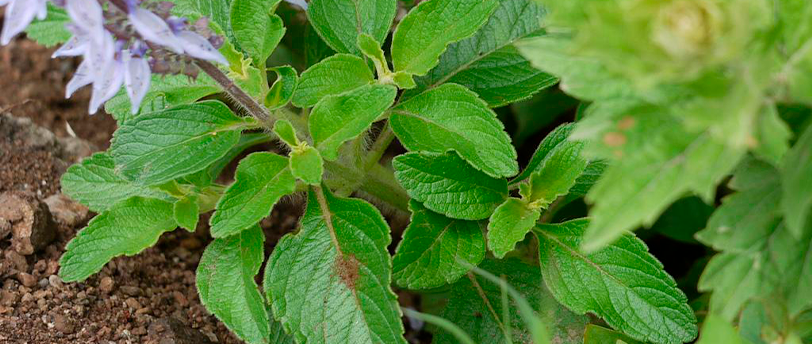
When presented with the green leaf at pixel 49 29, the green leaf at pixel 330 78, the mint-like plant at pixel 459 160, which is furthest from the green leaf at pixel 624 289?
the green leaf at pixel 49 29

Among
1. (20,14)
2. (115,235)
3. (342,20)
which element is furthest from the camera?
(342,20)

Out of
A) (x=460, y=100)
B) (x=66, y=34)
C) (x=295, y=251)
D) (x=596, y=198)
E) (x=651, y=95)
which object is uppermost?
(x=651, y=95)

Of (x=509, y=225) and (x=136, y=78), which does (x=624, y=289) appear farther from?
(x=136, y=78)

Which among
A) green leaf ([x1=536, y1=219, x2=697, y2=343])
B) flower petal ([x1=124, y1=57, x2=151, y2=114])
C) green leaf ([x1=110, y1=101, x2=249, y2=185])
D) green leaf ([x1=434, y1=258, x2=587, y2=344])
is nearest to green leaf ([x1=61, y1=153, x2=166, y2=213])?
green leaf ([x1=110, y1=101, x2=249, y2=185])

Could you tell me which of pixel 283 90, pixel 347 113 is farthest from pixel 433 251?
pixel 283 90

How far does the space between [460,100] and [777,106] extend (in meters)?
0.83

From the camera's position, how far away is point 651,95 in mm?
1494

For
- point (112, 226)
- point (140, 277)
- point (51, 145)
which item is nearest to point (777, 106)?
point (112, 226)

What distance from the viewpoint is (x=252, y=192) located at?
→ 2.20m

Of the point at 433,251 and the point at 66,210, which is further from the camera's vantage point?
the point at 66,210

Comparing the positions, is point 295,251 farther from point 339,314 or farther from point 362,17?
point 362,17

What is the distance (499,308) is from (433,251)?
0.33 meters

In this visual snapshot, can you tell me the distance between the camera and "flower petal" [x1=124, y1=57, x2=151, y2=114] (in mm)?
1879

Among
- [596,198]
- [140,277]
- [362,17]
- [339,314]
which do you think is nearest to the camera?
[596,198]
